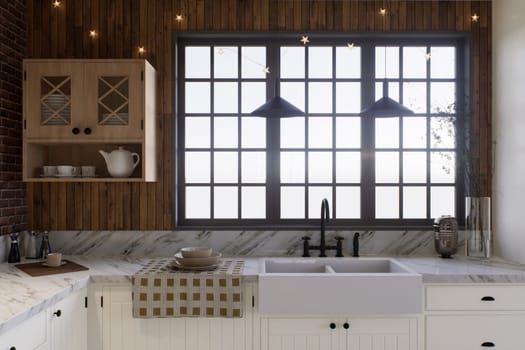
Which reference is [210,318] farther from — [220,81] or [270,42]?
[270,42]

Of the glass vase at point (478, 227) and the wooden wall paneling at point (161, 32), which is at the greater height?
the wooden wall paneling at point (161, 32)

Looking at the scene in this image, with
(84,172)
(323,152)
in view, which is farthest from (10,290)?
(323,152)

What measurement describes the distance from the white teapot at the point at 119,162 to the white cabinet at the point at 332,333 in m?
1.28

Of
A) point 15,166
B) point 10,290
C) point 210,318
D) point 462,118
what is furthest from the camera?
point 462,118

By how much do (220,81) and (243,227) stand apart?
1.06 metres

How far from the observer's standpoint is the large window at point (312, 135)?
11.1 ft

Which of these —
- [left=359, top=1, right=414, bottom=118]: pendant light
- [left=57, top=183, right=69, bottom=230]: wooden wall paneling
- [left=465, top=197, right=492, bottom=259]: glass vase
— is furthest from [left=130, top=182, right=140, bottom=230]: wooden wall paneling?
[left=465, top=197, right=492, bottom=259]: glass vase

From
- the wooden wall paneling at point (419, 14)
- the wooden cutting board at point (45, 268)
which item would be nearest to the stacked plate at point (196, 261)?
the wooden cutting board at point (45, 268)

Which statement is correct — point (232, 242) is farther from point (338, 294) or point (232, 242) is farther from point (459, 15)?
point (459, 15)

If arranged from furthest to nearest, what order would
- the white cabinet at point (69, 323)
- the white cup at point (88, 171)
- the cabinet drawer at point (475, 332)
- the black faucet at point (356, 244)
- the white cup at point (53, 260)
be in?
the black faucet at point (356, 244)
the white cup at point (88, 171)
the white cup at point (53, 260)
the cabinet drawer at point (475, 332)
the white cabinet at point (69, 323)

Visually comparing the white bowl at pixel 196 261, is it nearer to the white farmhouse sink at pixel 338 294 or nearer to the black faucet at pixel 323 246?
the white farmhouse sink at pixel 338 294

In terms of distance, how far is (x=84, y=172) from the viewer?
10.0ft

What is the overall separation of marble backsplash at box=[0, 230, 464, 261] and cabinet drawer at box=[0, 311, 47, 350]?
111 cm

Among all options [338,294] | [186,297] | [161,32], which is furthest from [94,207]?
[338,294]
